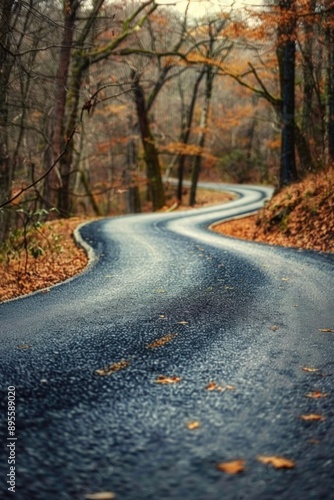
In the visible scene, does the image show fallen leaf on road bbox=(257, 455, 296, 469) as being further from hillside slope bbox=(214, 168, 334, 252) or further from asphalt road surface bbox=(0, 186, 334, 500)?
hillside slope bbox=(214, 168, 334, 252)

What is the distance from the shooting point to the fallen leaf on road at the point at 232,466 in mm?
2148

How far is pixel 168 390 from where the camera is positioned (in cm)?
304

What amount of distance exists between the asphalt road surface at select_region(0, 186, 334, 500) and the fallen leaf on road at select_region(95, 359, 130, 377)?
2 centimetres

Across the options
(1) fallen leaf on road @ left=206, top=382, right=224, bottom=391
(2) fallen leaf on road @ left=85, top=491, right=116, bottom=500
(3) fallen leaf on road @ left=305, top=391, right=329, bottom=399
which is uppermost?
(1) fallen leaf on road @ left=206, top=382, right=224, bottom=391

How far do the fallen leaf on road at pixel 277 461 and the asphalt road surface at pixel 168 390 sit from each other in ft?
0.09

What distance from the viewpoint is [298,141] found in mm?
15352

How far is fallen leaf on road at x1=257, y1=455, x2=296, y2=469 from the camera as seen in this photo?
2.19 m

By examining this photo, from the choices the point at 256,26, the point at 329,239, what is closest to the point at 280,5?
the point at 256,26

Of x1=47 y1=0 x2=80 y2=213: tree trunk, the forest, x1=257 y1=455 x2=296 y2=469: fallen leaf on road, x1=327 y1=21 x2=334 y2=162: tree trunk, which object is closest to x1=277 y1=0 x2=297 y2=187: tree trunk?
the forest

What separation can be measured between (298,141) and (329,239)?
6224 millimetres

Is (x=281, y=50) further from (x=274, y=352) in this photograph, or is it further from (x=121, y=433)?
(x=121, y=433)

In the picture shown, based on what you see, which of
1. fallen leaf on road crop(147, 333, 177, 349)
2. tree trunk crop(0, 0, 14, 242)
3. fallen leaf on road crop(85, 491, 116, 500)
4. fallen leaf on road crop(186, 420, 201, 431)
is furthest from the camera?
tree trunk crop(0, 0, 14, 242)

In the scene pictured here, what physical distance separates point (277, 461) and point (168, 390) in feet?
3.31

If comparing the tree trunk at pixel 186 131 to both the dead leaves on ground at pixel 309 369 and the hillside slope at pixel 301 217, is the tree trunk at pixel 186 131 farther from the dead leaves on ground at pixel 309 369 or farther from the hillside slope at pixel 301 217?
the dead leaves on ground at pixel 309 369
